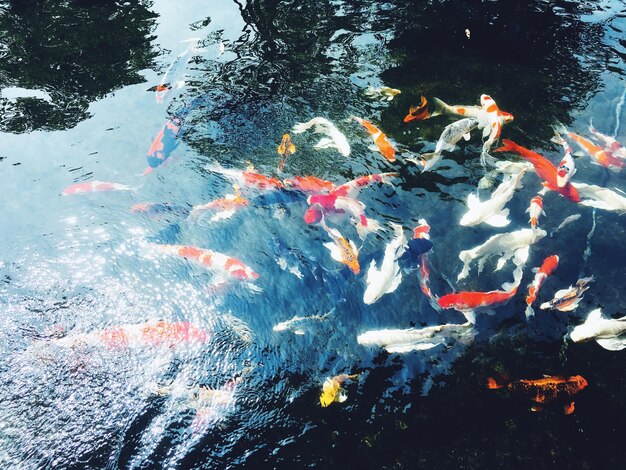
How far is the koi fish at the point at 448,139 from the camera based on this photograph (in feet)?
17.4

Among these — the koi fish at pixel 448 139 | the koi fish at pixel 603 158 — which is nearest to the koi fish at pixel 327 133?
the koi fish at pixel 448 139

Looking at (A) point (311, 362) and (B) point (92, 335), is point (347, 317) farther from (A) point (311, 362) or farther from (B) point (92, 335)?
(B) point (92, 335)

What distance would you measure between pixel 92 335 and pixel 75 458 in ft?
3.58

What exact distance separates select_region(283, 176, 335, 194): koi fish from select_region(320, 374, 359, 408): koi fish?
209cm

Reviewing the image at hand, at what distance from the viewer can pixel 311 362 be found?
399 cm

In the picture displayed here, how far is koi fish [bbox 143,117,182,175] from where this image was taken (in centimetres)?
569

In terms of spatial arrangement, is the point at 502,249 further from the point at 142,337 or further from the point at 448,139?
the point at 142,337

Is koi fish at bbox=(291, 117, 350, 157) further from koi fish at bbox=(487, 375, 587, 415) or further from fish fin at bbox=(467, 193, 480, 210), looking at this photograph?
koi fish at bbox=(487, 375, 587, 415)

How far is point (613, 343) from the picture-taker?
3896 millimetres

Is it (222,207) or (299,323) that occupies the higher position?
(222,207)

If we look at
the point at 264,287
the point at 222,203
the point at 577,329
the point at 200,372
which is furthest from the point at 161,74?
the point at 577,329

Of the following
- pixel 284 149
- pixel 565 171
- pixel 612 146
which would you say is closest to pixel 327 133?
pixel 284 149

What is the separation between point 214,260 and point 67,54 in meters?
5.57

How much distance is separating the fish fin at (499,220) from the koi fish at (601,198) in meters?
0.93
